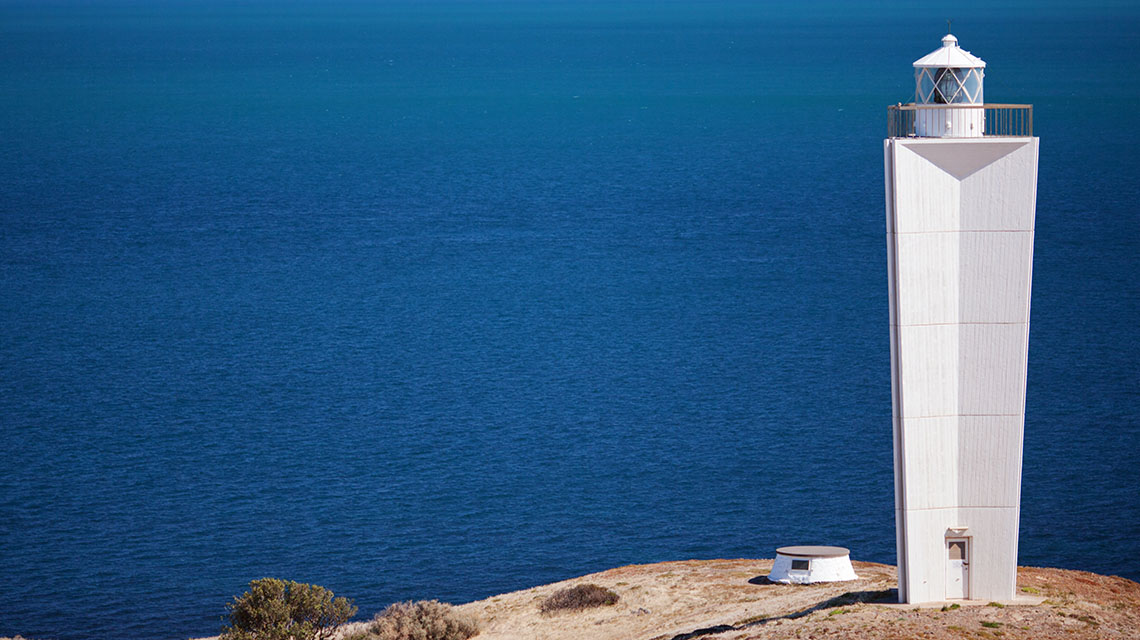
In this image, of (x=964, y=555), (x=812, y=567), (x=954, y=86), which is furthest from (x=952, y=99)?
(x=812, y=567)

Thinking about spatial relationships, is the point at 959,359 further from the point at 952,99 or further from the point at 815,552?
the point at 815,552

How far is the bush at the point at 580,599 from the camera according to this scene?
35375 mm

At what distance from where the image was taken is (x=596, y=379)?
7988cm

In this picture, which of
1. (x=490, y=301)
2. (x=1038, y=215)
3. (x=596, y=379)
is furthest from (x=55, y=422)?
(x=1038, y=215)

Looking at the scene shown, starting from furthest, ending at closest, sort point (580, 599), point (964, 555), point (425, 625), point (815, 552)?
point (580, 599) → point (425, 625) → point (815, 552) → point (964, 555)

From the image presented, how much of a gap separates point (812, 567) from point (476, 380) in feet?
156

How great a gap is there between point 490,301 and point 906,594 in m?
75.0

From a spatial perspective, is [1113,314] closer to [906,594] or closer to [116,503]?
[116,503]

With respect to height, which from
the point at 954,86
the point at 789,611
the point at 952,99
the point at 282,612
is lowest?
the point at 282,612

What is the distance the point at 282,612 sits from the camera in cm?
3350

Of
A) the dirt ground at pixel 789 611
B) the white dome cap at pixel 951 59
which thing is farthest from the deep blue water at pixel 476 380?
the white dome cap at pixel 951 59

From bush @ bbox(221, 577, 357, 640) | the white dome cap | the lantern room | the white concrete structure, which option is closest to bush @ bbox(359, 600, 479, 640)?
bush @ bbox(221, 577, 357, 640)

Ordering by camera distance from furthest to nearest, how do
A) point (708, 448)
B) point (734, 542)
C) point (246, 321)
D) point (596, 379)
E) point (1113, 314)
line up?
point (246, 321)
point (1113, 314)
point (596, 379)
point (708, 448)
point (734, 542)

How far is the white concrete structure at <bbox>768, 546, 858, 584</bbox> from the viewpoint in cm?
3384
